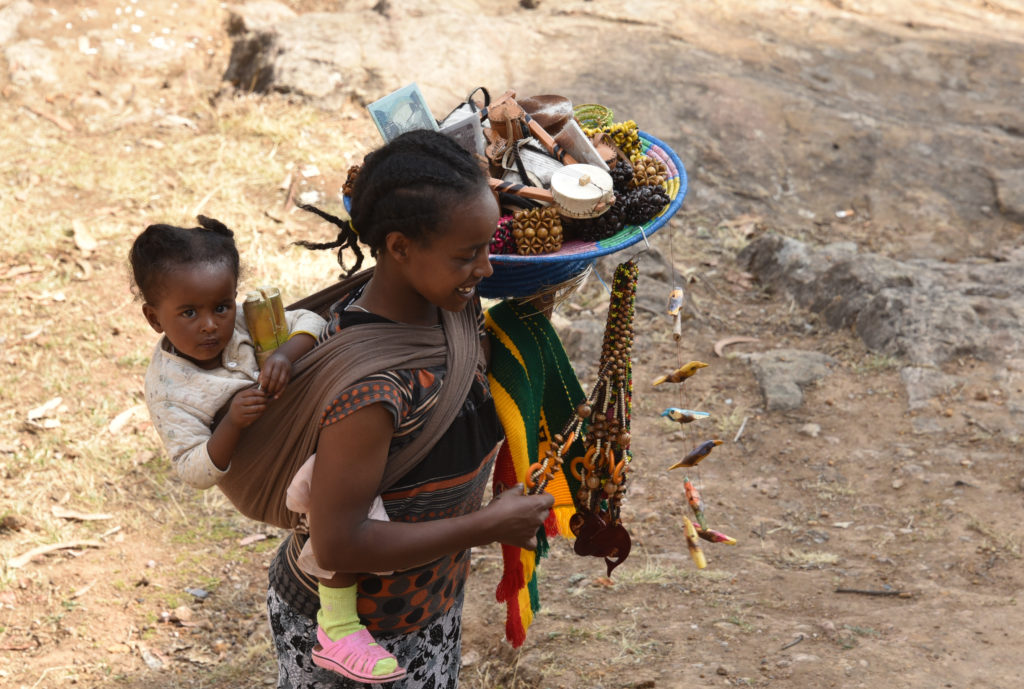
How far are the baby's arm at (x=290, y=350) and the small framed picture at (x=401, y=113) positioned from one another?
439 millimetres

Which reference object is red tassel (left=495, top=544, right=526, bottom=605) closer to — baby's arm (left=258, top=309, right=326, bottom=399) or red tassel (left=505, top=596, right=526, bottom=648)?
red tassel (left=505, top=596, right=526, bottom=648)

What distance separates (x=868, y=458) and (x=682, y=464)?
2.80 meters

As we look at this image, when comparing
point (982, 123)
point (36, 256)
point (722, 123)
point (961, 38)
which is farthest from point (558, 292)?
point (961, 38)

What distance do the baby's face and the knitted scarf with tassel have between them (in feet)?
2.02

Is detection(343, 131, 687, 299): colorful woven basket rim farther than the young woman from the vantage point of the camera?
Yes

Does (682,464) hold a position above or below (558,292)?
below

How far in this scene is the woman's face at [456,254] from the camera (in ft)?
5.46

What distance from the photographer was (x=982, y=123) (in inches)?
318

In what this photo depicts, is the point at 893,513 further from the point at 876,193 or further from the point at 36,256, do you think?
the point at 36,256

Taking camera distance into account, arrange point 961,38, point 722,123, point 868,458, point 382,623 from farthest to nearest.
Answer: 1. point 961,38
2. point 722,123
3. point 868,458
4. point 382,623

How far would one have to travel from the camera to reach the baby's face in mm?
1778

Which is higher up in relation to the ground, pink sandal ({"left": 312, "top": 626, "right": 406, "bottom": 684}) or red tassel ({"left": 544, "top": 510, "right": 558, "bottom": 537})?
pink sandal ({"left": 312, "top": 626, "right": 406, "bottom": 684})

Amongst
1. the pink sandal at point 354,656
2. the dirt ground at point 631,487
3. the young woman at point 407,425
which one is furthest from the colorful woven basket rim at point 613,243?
the dirt ground at point 631,487

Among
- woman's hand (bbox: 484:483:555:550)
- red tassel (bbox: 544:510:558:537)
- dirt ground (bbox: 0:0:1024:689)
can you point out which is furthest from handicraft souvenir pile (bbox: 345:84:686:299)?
dirt ground (bbox: 0:0:1024:689)
